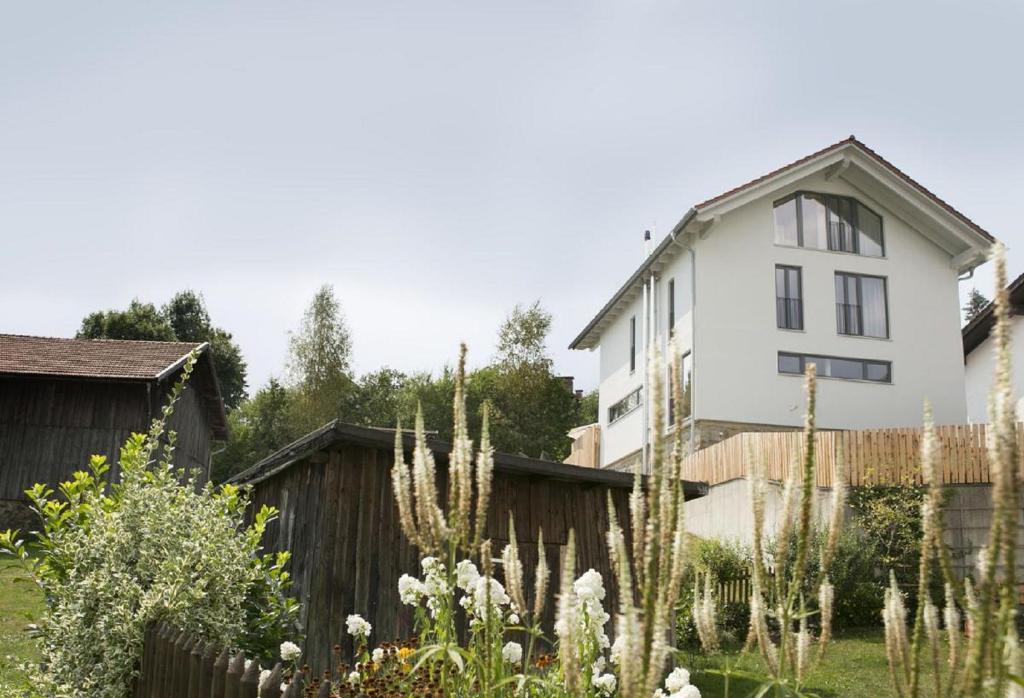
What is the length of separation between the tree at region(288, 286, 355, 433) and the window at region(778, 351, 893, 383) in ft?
93.3

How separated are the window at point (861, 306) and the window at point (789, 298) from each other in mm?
1040

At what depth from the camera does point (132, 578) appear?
5445 mm

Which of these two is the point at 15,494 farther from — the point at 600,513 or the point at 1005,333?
the point at 1005,333

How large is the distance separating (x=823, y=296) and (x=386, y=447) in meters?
18.7

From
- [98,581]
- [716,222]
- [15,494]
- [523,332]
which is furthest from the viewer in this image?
[523,332]

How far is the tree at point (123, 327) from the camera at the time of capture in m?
45.1

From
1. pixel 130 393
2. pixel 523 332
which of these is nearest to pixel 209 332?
pixel 523 332

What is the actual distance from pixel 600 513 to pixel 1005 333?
1120 centimetres

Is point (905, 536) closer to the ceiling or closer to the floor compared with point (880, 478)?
closer to the floor

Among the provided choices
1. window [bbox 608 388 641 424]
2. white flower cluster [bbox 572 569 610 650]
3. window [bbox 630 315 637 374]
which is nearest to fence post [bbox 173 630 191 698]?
white flower cluster [bbox 572 569 610 650]

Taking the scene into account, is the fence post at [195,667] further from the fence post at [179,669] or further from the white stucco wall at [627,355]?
the white stucco wall at [627,355]

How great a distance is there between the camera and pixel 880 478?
63.0 ft

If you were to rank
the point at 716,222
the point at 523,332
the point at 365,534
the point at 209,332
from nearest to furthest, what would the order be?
1. the point at 365,534
2. the point at 716,222
3. the point at 523,332
4. the point at 209,332

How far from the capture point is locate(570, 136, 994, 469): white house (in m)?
25.0
